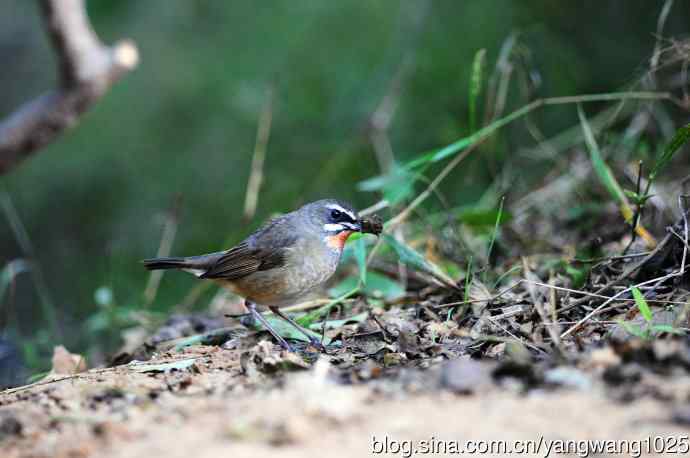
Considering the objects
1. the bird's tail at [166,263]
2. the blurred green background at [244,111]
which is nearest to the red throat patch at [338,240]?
the bird's tail at [166,263]

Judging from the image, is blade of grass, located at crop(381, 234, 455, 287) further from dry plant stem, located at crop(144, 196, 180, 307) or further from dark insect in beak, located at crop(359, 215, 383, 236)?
dry plant stem, located at crop(144, 196, 180, 307)

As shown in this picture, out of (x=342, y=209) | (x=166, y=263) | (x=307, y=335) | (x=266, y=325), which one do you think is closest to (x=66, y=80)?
(x=166, y=263)

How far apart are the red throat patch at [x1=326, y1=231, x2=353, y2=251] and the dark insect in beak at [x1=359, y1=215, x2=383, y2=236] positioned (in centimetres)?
12

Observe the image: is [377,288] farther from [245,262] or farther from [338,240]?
[245,262]

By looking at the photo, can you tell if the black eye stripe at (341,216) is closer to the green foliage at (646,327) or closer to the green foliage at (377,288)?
the green foliage at (377,288)

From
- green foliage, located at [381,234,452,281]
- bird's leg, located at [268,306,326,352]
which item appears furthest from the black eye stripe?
bird's leg, located at [268,306,326,352]

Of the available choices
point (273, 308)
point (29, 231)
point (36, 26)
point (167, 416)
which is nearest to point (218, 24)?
point (36, 26)

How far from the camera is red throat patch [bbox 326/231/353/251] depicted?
5738mm

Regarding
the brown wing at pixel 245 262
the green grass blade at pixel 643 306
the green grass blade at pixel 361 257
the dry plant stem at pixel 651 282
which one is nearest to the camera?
the green grass blade at pixel 643 306

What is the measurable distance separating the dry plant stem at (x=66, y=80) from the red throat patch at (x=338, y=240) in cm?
228

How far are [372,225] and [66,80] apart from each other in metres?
2.75

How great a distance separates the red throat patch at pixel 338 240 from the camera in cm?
574

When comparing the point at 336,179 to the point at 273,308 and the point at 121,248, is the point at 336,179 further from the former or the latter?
the point at 273,308

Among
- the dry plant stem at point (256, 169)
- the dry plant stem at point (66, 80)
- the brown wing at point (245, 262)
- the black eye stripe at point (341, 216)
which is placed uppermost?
the dry plant stem at point (66, 80)
